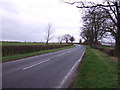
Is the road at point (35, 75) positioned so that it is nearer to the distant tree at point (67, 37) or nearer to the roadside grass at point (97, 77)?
the roadside grass at point (97, 77)

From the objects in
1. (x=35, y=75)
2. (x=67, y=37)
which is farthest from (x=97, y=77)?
(x=67, y=37)

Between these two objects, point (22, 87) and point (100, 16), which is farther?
point (100, 16)

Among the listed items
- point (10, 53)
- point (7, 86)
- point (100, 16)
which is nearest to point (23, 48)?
point (10, 53)

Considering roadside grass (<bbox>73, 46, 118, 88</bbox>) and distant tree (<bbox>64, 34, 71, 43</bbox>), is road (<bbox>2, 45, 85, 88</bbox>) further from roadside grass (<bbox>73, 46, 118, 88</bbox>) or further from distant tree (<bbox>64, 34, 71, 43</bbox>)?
distant tree (<bbox>64, 34, 71, 43</bbox>)

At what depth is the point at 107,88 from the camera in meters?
6.84

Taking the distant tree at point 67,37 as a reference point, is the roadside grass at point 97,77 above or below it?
below

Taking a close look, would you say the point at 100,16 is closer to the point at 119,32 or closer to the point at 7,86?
the point at 119,32

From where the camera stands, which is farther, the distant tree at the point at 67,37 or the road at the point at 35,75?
the distant tree at the point at 67,37

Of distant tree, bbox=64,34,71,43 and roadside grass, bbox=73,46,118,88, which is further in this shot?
distant tree, bbox=64,34,71,43

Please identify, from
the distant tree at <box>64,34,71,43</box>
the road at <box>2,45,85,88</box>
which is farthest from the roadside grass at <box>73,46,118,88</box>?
the distant tree at <box>64,34,71,43</box>

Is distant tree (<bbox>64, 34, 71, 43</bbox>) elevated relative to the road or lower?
elevated

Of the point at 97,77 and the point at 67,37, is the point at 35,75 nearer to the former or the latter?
the point at 97,77

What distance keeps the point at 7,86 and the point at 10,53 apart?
1760 cm

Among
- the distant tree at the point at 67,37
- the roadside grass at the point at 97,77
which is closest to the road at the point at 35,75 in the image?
the roadside grass at the point at 97,77
